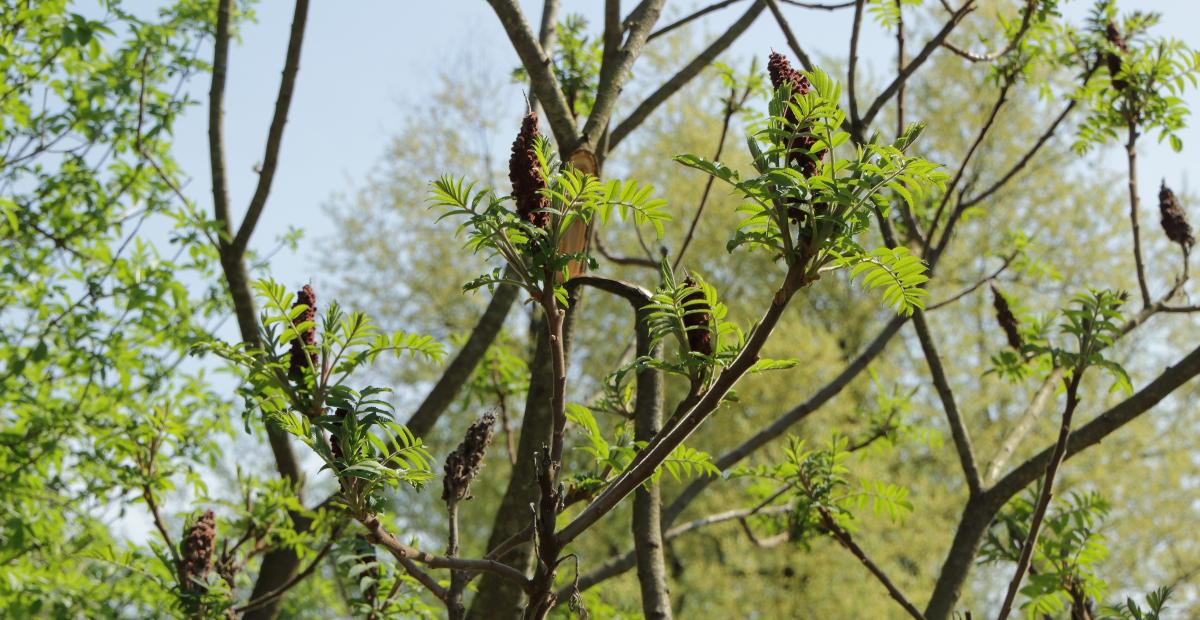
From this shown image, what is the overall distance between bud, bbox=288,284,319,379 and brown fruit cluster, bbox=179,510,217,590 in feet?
2.71

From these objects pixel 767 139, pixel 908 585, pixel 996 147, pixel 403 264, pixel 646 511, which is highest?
pixel 996 147

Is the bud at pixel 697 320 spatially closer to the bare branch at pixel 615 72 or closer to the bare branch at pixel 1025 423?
the bare branch at pixel 615 72

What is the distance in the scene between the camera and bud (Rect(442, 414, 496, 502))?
154cm

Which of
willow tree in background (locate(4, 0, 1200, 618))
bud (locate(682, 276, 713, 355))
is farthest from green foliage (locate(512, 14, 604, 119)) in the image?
bud (locate(682, 276, 713, 355))

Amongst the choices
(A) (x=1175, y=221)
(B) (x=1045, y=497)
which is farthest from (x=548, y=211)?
(A) (x=1175, y=221)

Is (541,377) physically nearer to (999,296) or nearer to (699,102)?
(999,296)

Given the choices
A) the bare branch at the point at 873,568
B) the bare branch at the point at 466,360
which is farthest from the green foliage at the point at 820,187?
the bare branch at the point at 466,360

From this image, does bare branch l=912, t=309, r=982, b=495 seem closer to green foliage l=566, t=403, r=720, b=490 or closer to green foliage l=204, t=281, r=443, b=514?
green foliage l=566, t=403, r=720, b=490

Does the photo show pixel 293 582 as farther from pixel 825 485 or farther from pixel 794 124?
pixel 794 124

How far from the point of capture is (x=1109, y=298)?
2.07 metres

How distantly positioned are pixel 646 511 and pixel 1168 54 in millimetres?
2026

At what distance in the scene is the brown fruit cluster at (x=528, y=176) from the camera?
3.84ft

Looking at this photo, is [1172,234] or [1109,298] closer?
[1109,298]

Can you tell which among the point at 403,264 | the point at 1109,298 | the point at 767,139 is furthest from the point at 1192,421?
the point at 767,139
